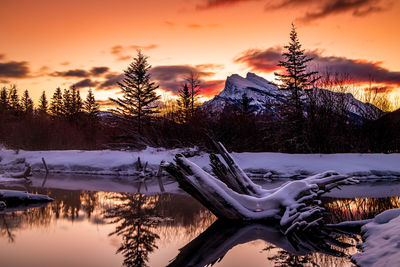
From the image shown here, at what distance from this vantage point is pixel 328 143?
18953mm

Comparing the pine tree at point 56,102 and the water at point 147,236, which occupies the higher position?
the pine tree at point 56,102

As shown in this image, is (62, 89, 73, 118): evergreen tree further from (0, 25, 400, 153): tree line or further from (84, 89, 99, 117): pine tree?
(0, 25, 400, 153): tree line

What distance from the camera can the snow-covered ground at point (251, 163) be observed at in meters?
16.4

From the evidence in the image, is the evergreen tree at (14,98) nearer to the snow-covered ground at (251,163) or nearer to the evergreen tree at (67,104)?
the evergreen tree at (67,104)

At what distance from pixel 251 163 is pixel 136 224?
11.9 m

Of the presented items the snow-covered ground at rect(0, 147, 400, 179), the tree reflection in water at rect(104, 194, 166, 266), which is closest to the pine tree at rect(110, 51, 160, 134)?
the snow-covered ground at rect(0, 147, 400, 179)

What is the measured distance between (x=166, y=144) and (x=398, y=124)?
47.1ft

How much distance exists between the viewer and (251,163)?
1842 cm

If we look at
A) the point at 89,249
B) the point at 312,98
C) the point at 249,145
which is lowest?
the point at 89,249

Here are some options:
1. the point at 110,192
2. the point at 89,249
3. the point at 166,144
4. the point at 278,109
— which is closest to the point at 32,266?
the point at 89,249

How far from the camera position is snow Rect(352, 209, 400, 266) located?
426 centimetres

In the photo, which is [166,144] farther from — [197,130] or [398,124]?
[398,124]

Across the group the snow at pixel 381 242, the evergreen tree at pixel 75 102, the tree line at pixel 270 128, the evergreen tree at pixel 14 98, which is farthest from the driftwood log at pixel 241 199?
the evergreen tree at pixel 14 98

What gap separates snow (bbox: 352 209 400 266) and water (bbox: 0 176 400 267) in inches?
9.4
